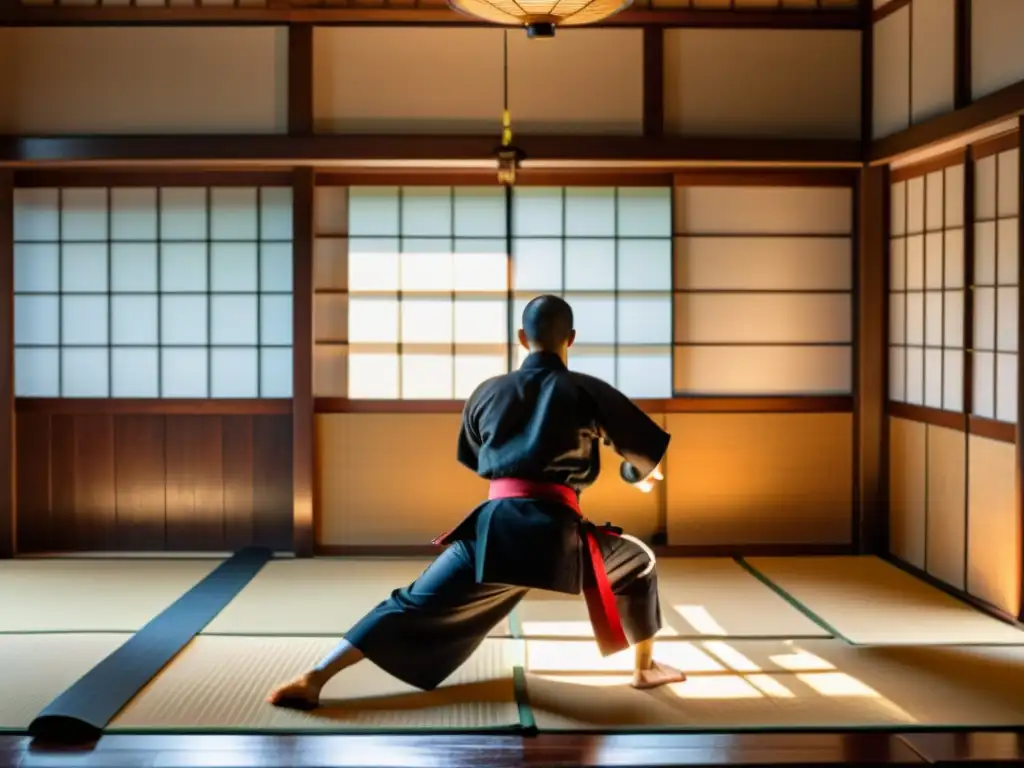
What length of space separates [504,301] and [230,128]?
1551mm

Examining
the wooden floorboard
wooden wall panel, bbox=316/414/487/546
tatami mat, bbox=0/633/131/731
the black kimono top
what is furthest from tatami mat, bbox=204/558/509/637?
the wooden floorboard

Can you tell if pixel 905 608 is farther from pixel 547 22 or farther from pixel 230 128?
pixel 230 128

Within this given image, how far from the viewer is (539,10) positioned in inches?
151

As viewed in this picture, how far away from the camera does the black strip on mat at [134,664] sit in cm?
353

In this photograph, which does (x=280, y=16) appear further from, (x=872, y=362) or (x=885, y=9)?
(x=872, y=362)

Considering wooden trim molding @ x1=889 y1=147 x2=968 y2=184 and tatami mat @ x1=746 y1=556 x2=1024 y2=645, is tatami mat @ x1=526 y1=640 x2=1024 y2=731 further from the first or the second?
wooden trim molding @ x1=889 y1=147 x2=968 y2=184

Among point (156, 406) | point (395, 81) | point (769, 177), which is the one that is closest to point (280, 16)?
point (395, 81)

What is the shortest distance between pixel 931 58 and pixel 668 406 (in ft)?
6.47

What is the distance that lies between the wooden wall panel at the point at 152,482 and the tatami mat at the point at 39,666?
1.81m

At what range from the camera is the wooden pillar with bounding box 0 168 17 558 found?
629cm

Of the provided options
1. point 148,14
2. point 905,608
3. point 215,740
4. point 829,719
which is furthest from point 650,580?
point 148,14

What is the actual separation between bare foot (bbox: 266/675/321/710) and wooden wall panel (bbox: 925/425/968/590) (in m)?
2.91

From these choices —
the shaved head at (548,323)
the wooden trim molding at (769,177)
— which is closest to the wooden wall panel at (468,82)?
the wooden trim molding at (769,177)

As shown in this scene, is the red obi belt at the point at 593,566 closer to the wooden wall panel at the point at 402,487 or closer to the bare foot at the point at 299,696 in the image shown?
the bare foot at the point at 299,696
